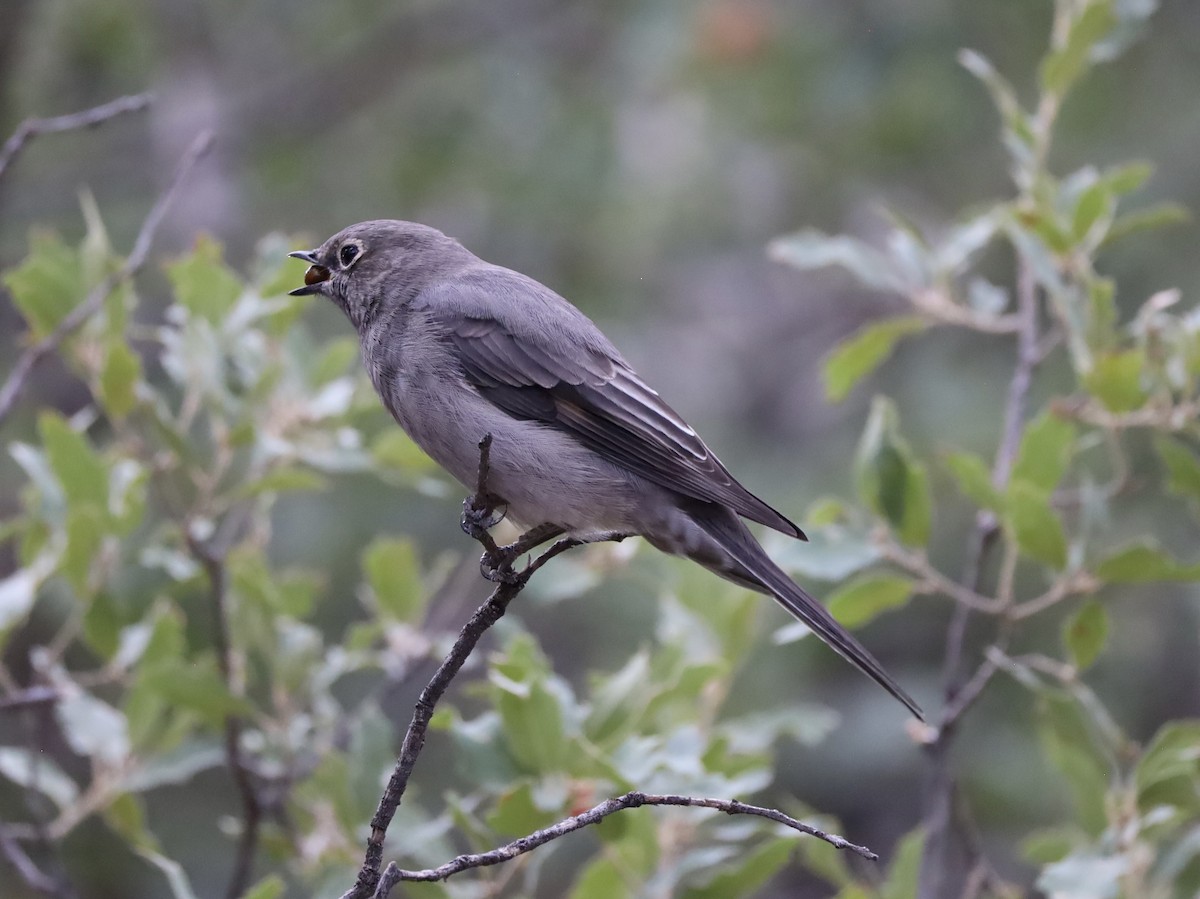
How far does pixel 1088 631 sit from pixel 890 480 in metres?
0.60

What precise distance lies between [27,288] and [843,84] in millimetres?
4539

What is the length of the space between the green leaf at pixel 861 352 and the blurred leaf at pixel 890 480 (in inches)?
15.0

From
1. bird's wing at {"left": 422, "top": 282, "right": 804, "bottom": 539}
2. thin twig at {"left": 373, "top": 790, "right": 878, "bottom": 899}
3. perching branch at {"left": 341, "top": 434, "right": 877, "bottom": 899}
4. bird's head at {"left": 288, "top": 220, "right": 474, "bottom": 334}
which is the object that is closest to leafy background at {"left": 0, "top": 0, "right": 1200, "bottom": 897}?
bird's head at {"left": 288, "top": 220, "right": 474, "bottom": 334}

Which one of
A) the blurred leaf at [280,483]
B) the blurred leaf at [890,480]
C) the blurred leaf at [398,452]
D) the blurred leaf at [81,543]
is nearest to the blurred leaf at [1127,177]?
the blurred leaf at [890,480]

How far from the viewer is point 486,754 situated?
318 cm

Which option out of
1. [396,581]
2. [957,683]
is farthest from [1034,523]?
[396,581]

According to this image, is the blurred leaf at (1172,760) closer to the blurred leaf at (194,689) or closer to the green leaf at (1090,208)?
the green leaf at (1090,208)

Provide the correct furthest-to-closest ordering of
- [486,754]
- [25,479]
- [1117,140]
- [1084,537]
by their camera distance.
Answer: [1117,140], [25,479], [1084,537], [486,754]

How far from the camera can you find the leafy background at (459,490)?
3.53 metres

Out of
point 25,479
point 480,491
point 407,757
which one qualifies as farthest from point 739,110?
point 407,757

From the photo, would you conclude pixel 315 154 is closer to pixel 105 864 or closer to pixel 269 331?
pixel 105 864

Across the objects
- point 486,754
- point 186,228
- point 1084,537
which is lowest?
point 486,754

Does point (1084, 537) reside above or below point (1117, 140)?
below

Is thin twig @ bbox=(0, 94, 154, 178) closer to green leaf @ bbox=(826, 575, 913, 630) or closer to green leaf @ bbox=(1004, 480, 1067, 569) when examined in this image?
green leaf @ bbox=(826, 575, 913, 630)
